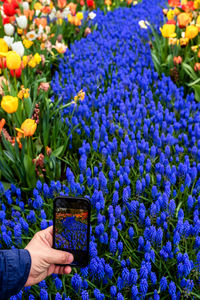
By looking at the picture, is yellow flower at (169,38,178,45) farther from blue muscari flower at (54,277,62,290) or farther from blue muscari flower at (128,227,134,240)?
blue muscari flower at (54,277,62,290)

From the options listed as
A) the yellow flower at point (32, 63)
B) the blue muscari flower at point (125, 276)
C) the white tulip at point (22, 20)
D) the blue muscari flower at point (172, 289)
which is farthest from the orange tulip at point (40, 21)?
the blue muscari flower at point (172, 289)

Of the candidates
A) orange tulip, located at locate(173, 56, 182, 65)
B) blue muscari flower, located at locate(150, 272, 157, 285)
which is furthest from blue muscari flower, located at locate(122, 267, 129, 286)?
orange tulip, located at locate(173, 56, 182, 65)

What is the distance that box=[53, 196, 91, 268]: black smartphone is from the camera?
153 cm

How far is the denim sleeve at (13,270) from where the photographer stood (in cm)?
139

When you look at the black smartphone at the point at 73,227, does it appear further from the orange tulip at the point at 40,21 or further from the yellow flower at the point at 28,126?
the orange tulip at the point at 40,21

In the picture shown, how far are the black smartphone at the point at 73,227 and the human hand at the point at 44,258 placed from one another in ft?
0.16

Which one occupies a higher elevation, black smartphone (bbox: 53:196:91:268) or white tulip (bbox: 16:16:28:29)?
white tulip (bbox: 16:16:28:29)

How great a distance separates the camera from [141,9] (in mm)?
6133

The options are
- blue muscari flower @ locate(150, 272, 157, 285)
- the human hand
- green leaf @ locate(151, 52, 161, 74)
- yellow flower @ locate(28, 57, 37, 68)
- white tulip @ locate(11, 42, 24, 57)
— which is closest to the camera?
the human hand

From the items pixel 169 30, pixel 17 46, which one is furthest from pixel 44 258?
pixel 169 30

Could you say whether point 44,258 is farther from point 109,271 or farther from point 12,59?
point 12,59

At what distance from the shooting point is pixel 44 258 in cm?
150

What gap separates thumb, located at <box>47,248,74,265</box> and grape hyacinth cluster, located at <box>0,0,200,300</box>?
9cm

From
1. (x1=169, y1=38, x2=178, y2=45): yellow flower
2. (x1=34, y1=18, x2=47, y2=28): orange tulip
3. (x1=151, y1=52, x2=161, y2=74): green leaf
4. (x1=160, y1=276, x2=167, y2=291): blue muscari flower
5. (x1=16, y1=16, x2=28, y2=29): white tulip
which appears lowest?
(x1=160, y1=276, x2=167, y2=291): blue muscari flower
